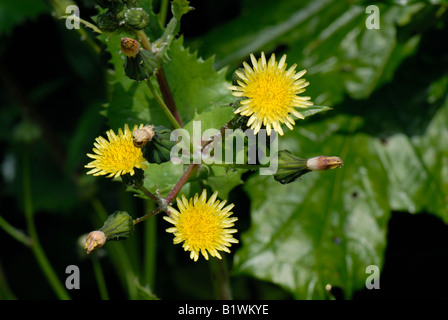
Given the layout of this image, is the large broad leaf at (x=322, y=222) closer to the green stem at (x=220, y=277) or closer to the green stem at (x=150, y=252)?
the green stem at (x=220, y=277)

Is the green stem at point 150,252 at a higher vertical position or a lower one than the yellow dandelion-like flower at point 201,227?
higher

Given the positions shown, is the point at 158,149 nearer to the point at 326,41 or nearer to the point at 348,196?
the point at 348,196

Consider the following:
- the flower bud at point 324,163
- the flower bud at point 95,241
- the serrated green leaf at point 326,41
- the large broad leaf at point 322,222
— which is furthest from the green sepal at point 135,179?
the serrated green leaf at point 326,41

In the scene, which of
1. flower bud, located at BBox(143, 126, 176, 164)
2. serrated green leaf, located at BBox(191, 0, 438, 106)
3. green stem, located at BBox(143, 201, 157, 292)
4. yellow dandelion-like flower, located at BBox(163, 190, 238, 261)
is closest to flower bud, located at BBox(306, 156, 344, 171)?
yellow dandelion-like flower, located at BBox(163, 190, 238, 261)

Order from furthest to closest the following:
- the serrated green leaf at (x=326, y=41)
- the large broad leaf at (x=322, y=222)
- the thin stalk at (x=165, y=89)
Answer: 1. the serrated green leaf at (x=326, y=41)
2. the large broad leaf at (x=322, y=222)
3. the thin stalk at (x=165, y=89)
